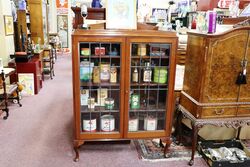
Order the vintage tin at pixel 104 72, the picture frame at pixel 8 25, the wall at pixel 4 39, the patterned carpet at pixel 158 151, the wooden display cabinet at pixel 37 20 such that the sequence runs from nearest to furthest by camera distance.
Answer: the vintage tin at pixel 104 72, the patterned carpet at pixel 158 151, the wall at pixel 4 39, the picture frame at pixel 8 25, the wooden display cabinet at pixel 37 20

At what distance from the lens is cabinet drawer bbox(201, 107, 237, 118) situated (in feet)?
7.93

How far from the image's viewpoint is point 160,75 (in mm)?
2508

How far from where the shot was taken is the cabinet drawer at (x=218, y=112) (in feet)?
7.93

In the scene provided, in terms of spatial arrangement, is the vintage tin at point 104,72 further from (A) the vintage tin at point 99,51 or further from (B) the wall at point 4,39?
(B) the wall at point 4,39

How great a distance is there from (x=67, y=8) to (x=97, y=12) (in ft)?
25.9

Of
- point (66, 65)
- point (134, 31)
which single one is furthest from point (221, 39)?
point (66, 65)

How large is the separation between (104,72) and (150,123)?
774 millimetres

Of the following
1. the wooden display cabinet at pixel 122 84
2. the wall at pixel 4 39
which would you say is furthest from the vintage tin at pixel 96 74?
the wall at pixel 4 39

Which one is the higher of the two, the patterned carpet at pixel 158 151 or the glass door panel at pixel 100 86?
the glass door panel at pixel 100 86

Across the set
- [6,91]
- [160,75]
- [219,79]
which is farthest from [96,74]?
[6,91]

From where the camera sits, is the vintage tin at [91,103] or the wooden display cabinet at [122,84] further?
the vintage tin at [91,103]

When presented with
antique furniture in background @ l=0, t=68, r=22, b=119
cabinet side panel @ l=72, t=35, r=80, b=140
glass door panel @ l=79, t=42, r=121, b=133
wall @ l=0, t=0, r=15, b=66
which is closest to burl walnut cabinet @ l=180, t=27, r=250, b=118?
glass door panel @ l=79, t=42, r=121, b=133

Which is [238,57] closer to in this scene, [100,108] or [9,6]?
[100,108]

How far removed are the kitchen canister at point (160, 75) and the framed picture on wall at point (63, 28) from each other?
8576mm
